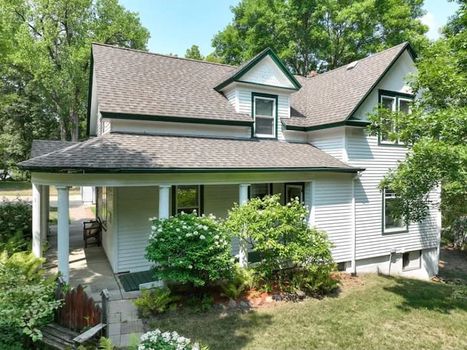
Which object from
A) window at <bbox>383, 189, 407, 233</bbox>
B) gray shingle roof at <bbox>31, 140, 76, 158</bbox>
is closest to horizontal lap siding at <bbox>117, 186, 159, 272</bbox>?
gray shingle roof at <bbox>31, 140, 76, 158</bbox>

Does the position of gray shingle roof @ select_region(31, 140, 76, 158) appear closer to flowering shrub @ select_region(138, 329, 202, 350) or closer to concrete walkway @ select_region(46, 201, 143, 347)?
concrete walkway @ select_region(46, 201, 143, 347)

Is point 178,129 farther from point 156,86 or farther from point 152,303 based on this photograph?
point 152,303

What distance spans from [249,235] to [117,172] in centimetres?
380

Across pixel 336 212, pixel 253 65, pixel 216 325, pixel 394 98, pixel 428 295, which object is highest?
pixel 253 65

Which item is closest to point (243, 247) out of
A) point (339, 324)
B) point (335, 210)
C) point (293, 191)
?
point (339, 324)

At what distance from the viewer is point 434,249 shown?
45.3ft

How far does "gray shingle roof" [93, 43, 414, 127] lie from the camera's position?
1073 cm

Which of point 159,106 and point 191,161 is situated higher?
point 159,106

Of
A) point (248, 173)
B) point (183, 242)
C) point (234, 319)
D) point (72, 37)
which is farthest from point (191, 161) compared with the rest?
point (72, 37)

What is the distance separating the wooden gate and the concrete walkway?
74 cm

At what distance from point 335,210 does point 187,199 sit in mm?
5232

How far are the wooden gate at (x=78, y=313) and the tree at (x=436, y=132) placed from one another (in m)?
7.88

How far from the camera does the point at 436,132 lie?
7.96 metres

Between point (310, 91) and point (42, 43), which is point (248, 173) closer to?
point (310, 91)
